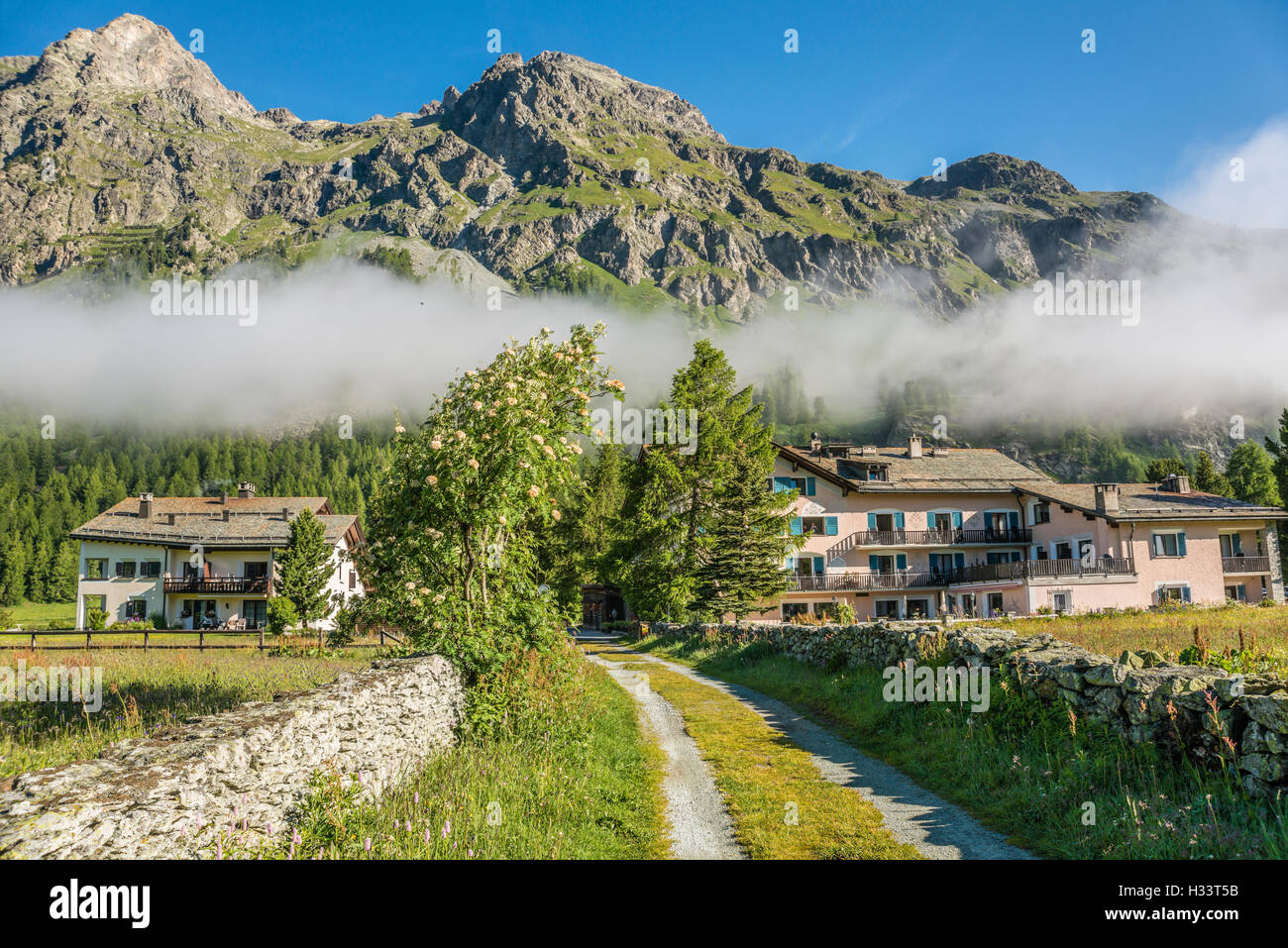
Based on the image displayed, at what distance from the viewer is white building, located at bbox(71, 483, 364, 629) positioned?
56.5m

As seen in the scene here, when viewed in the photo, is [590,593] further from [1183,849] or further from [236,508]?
Result: [1183,849]

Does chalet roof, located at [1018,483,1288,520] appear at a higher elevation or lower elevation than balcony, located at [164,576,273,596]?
higher

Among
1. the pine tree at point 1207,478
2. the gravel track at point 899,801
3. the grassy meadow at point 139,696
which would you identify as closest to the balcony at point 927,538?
the pine tree at point 1207,478

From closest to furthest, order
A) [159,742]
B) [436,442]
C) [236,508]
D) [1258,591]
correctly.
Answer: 1. [159,742]
2. [436,442]
3. [1258,591]
4. [236,508]

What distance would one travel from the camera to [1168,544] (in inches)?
1839

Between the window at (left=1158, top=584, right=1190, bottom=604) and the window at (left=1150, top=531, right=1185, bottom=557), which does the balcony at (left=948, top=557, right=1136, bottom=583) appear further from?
the window at (left=1158, top=584, right=1190, bottom=604)

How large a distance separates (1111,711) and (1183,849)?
308 cm

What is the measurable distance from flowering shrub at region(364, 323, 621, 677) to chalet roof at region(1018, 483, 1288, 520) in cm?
4628

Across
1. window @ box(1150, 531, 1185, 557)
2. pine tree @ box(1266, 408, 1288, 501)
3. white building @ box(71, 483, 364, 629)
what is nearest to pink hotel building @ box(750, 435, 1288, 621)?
window @ box(1150, 531, 1185, 557)

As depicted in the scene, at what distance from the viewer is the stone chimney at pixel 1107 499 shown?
1796 inches

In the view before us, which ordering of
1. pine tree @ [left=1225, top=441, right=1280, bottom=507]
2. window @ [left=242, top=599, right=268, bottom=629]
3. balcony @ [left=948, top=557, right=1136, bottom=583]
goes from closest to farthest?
balcony @ [left=948, top=557, right=1136, bottom=583]
window @ [left=242, top=599, right=268, bottom=629]
pine tree @ [left=1225, top=441, right=1280, bottom=507]

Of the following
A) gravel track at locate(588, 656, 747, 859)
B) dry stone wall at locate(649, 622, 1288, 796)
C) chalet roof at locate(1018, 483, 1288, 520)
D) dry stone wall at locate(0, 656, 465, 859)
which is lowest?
gravel track at locate(588, 656, 747, 859)
